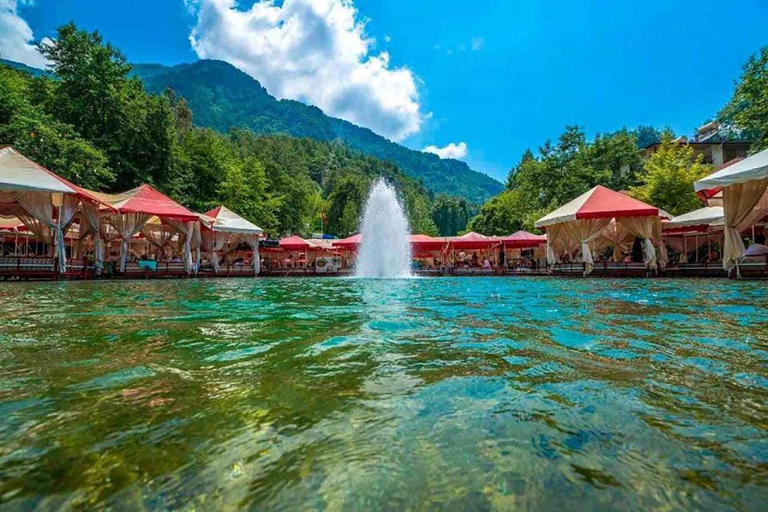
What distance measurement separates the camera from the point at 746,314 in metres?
5.48

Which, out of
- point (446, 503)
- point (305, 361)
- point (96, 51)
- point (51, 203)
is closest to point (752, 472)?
point (446, 503)

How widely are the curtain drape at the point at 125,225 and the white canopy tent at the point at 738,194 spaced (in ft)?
76.1

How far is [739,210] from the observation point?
12719 millimetres

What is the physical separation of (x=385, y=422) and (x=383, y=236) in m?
21.7

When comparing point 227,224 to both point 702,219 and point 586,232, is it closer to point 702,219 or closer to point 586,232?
point 586,232

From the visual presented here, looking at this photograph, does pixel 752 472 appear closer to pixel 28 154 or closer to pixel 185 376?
pixel 185 376

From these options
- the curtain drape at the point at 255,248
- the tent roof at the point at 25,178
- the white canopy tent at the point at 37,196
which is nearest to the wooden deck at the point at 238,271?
the curtain drape at the point at 255,248

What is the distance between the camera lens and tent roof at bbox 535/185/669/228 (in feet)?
60.7

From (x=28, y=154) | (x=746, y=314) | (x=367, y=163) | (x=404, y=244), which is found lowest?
(x=746, y=314)

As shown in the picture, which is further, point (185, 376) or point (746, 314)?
point (746, 314)

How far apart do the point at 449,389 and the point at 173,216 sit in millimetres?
20413

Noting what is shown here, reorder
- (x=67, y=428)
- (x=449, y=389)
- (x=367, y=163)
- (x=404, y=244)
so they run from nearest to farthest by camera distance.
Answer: (x=67, y=428)
(x=449, y=389)
(x=404, y=244)
(x=367, y=163)

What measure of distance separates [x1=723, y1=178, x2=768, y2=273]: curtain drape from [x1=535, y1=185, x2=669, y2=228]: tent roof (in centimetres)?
529

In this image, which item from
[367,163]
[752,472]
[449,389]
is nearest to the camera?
[752,472]
